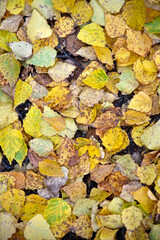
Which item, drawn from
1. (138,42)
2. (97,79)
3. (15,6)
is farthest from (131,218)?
(15,6)

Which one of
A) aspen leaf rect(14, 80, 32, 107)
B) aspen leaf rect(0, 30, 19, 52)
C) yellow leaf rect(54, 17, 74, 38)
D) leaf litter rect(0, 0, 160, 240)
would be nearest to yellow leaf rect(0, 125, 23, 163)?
leaf litter rect(0, 0, 160, 240)

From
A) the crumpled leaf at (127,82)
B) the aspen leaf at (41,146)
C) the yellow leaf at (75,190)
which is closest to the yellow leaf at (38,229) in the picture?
the yellow leaf at (75,190)

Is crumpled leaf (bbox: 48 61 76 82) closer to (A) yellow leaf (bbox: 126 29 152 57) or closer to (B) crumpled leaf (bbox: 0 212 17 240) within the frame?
(A) yellow leaf (bbox: 126 29 152 57)

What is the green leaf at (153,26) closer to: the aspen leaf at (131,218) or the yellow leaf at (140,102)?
the yellow leaf at (140,102)

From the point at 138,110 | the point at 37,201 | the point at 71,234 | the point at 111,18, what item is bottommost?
the point at 71,234

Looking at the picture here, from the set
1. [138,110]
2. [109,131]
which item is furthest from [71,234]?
[138,110]

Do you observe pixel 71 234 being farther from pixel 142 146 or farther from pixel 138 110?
pixel 138 110

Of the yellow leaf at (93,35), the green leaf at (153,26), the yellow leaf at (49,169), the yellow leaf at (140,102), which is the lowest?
the yellow leaf at (49,169)
